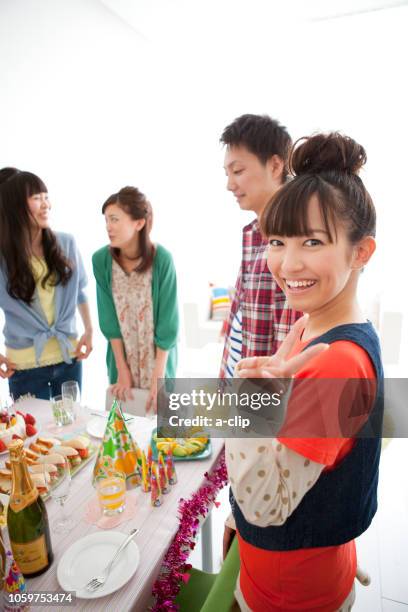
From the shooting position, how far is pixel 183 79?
177 inches

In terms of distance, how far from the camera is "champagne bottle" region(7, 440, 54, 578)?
2.70ft

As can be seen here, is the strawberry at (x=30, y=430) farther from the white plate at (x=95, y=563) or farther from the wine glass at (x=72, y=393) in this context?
the white plate at (x=95, y=563)

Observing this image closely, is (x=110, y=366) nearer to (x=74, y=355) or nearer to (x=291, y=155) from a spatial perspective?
(x=74, y=355)

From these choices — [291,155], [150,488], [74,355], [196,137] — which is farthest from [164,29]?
[150,488]

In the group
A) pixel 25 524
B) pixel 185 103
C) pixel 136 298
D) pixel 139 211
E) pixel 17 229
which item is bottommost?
pixel 25 524

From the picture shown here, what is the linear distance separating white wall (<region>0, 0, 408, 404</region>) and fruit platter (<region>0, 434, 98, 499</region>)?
5.82 ft

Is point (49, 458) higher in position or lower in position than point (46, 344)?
lower

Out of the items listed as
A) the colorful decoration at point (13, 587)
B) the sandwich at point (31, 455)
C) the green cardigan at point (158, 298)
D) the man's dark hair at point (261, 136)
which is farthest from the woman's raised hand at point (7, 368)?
the man's dark hair at point (261, 136)

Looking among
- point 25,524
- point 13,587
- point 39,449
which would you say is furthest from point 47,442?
point 13,587

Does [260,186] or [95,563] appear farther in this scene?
[260,186]

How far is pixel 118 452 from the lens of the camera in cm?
112

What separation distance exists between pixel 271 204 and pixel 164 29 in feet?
11.8

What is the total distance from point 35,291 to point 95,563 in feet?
4.49

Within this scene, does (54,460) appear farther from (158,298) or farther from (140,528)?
(158,298)
